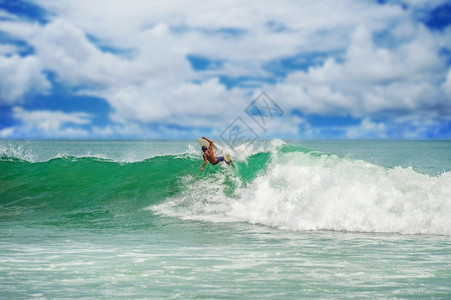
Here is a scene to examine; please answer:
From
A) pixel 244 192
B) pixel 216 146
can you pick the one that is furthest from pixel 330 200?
pixel 216 146

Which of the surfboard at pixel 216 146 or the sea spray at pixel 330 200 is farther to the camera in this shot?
the surfboard at pixel 216 146

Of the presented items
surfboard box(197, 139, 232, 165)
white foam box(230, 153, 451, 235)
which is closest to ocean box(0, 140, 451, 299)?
white foam box(230, 153, 451, 235)

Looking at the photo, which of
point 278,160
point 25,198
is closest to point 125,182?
point 25,198

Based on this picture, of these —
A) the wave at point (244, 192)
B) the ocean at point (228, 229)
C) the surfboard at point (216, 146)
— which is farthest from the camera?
the surfboard at point (216, 146)

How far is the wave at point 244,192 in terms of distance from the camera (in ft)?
38.3

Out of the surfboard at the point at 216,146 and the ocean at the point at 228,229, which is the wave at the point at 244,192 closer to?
the ocean at the point at 228,229

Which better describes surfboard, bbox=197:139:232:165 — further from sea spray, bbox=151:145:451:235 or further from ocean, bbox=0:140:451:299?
sea spray, bbox=151:145:451:235

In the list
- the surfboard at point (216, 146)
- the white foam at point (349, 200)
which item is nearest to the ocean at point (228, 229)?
the white foam at point (349, 200)

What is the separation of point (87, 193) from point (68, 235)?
692cm

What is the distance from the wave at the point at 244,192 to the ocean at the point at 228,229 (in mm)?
47

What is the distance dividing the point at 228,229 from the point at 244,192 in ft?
11.2

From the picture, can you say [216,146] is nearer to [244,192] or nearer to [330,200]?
[244,192]

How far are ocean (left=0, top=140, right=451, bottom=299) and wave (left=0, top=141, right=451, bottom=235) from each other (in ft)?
0.15

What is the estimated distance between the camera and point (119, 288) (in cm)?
664
